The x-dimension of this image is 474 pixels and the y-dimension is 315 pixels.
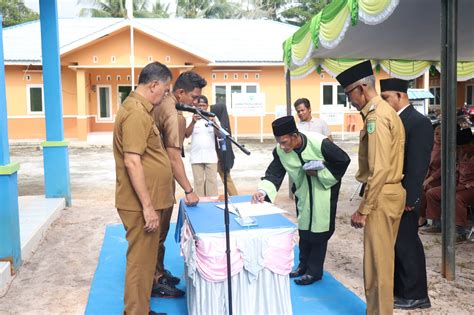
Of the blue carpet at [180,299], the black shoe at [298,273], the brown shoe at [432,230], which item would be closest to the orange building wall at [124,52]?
the brown shoe at [432,230]

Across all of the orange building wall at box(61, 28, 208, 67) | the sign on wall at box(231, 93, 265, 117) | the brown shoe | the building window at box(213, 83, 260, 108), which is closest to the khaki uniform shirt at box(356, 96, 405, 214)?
the brown shoe

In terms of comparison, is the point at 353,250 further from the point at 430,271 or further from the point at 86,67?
the point at 86,67

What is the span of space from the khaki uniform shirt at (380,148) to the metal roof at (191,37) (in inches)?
661

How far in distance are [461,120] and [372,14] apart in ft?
11.9

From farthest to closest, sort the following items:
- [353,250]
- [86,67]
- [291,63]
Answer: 1. [86,67]
2. [291,63]
3. [353,250]

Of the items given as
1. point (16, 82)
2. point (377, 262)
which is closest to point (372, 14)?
point (377, 262)

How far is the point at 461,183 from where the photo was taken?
6031mm

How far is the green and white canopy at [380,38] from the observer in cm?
509

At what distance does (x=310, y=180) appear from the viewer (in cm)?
425

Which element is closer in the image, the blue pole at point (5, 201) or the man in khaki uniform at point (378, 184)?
the man in khaki uniform at point (378, 184)

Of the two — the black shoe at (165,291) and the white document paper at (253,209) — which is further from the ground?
the white document paper at (253,209)

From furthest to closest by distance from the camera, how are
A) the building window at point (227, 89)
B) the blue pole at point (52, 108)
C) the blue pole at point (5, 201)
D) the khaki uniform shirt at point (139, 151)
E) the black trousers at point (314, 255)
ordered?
the building window at point (227, 89) < the blue pole at point (52, 108) < the blue pole at point (5, 201) < the black trousers at point (314, 255) < the khaki uniform shirt at point (139, 151)

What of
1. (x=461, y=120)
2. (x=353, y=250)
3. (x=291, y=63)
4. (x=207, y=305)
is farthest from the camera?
(x=291, y=63)

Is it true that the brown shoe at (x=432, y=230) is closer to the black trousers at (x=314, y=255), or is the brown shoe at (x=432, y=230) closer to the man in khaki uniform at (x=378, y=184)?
the black trousers at (x=314, y=255)
